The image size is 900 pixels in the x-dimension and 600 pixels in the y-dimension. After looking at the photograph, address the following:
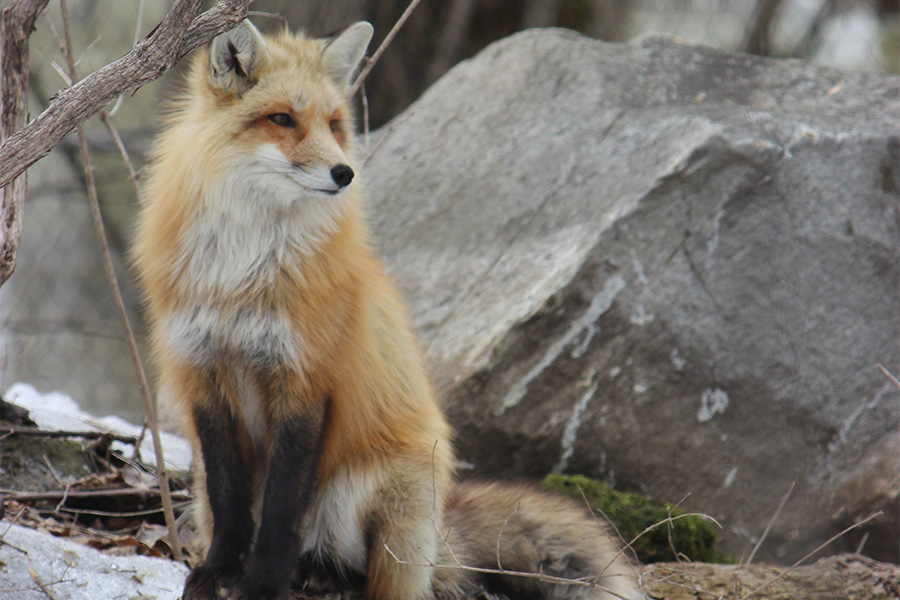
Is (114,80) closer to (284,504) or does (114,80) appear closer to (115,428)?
(284,504)

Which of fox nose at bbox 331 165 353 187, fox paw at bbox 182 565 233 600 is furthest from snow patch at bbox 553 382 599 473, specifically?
fox paw at bbox 182 565 233 600

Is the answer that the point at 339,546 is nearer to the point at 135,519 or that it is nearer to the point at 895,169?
the point at 135,519

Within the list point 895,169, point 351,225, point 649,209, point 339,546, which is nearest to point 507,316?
point 649,209

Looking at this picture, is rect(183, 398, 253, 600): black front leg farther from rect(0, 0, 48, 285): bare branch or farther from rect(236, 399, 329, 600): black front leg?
rect(0, 0, 48, 285): bare branch

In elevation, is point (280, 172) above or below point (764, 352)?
above

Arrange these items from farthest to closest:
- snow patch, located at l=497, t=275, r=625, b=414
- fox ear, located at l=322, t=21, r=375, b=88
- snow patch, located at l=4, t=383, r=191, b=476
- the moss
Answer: snow patch, located at l=4, t=383, r=191, b=476 → snow patch, located at l=497, t=275, r=625, b=414 → the moss → fox ear, located at l=322, t=21, r=375, b=88

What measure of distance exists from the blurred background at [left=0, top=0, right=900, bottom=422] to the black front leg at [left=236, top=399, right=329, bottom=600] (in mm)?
5777

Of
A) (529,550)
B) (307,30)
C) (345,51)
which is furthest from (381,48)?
(307,30)

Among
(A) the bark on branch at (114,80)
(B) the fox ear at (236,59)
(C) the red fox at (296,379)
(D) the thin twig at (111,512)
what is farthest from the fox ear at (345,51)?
(D) the thin twig at (111,512)

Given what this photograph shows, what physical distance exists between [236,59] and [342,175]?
67 centimetres

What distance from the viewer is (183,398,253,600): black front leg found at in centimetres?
305

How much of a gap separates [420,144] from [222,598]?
3578 mm

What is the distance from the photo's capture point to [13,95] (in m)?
2.83

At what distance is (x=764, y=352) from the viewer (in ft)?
14.6
